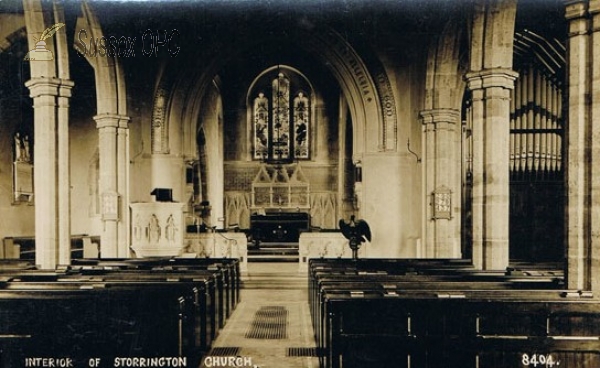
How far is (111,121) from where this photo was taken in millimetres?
11461

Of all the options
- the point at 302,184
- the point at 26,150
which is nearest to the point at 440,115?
the point at 302,184

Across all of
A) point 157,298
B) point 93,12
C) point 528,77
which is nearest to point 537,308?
point 157,298

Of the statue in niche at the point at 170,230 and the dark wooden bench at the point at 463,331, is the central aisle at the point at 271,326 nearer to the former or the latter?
the dark wooden bench at the point at 463,331

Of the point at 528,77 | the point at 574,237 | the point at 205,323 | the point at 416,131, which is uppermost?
the point at 528,77

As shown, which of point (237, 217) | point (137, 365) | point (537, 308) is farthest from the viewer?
point (237, 217)

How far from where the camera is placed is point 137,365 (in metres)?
4.66

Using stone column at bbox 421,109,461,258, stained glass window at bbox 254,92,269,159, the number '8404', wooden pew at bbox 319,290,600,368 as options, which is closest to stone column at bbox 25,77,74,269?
wooden pew at bbox 319,290,600,368

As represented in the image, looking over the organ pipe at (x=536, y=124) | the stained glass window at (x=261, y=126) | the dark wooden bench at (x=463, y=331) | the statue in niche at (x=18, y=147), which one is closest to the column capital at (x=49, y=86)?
the dark wooden bench at (x=463, y=331)

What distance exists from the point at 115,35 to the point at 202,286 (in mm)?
7425

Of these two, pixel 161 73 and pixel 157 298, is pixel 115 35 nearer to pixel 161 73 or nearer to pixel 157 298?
pixel 161 73

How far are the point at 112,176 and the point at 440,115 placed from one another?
6457mm

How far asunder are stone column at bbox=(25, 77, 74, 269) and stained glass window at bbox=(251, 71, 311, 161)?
13128 millimetres

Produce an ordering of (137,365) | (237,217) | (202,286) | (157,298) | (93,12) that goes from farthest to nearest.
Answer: (237,217), (93,12), (202,286), (157,298), (137,365)

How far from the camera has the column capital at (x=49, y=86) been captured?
7.96 meters
